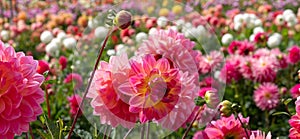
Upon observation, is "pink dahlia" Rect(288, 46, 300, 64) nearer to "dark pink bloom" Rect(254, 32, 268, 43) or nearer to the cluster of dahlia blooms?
"dark pink bloom" Rect(254, 32, 268, 43)

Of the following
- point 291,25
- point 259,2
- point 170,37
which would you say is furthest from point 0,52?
point 259,2

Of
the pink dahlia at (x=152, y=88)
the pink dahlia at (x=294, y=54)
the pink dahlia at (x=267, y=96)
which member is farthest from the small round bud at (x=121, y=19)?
the pink dahlia at (x=294, y=54)

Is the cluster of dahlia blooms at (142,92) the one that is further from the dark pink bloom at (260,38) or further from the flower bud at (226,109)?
the dark pink bloom at (260,38)

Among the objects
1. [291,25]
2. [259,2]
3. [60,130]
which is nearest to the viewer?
[60,130]

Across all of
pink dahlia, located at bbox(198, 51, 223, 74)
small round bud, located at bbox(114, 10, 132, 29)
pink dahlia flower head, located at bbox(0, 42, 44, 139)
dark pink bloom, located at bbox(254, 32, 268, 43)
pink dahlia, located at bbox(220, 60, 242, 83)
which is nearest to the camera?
pink dahlia flower head, located at bbox(0, 42, 44, 139)

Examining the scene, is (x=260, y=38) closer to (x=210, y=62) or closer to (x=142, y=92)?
(x=210, y=62)

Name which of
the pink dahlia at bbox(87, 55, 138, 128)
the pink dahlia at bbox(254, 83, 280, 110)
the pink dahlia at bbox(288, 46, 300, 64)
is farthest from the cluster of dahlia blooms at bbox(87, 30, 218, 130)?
the pink dahlia at bbox(288, 46, 300, 64)

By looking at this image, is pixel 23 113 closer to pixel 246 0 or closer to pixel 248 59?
pixel 248 59
